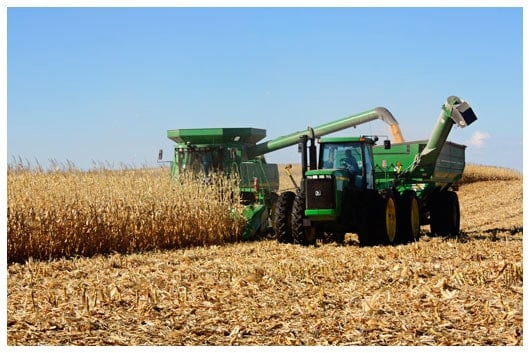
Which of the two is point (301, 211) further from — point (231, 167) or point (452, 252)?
point (231, 167)

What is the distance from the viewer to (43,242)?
43.1 ft

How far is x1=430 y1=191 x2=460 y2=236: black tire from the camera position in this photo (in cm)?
1706

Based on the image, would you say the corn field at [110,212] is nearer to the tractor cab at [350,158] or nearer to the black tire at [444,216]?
the tractor cab at [350,158]

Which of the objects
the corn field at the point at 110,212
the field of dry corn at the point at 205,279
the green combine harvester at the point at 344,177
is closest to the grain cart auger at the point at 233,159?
the green combine harvester at the point at 344,177

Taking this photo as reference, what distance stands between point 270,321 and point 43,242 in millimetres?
6764

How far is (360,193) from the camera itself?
1388cm

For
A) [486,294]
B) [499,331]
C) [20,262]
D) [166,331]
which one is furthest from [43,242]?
[499,331]

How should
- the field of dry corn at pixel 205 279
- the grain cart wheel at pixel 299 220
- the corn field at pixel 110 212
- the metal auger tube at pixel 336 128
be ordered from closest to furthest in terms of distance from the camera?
the field of dry corn at pixel 205 279 → the corn field at pixel 110 212 → the grain cart wheel at pixel 299 220 → the metal auger tube at pixel 336 128

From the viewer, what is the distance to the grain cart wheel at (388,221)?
1368 cm

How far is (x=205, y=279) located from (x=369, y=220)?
15.7 ft

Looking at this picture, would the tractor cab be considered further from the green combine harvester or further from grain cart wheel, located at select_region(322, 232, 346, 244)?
grain cart wheel, located at select_region(322, 232, 346, 244)

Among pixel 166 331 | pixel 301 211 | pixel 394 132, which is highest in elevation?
pixel 394 132

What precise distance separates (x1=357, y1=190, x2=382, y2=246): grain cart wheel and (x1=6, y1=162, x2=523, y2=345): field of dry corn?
0.57m

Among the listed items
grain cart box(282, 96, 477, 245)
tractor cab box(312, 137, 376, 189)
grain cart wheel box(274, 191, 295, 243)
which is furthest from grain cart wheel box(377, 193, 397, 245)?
grain cart wheel box(274, 191, 295, 243)
